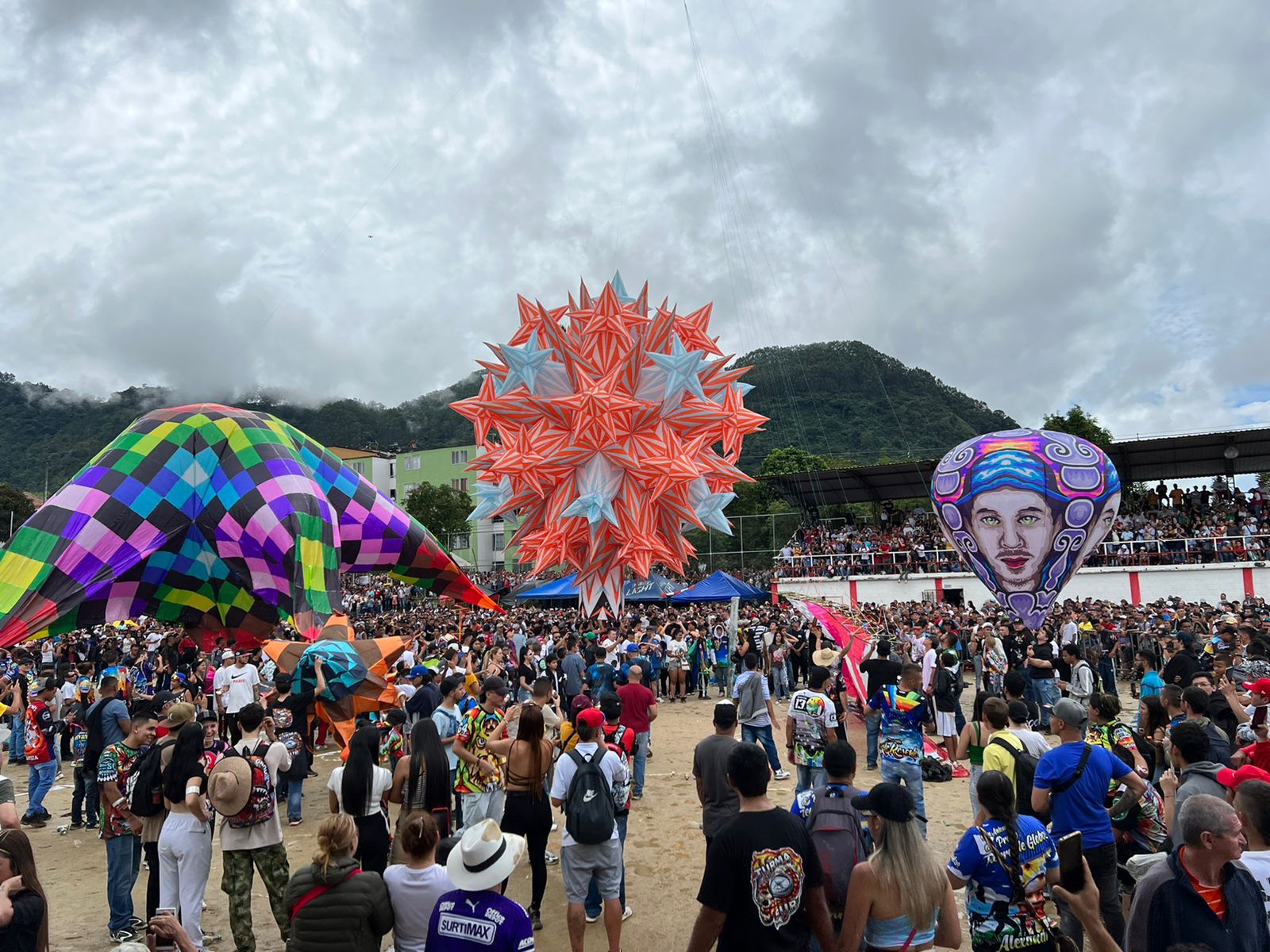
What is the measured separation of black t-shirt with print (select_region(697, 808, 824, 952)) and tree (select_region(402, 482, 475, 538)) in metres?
54.6

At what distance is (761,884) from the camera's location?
348cm

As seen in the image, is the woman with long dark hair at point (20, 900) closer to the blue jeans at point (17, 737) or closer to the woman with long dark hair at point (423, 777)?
the woman with long dark hair at point (423, 777)

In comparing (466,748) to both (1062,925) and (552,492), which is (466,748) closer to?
(1062,925)

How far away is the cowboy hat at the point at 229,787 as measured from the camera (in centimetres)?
514

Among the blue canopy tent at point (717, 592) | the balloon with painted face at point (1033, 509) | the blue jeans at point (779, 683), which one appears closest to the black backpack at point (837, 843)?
the blue jeans at point (779, 683)

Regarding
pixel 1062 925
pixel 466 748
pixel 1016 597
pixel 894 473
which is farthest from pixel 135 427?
pixel 894 473

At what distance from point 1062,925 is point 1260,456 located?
37.0 m

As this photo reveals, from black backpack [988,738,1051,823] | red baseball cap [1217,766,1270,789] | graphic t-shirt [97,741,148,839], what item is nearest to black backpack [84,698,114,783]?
graphic t-shirt [97,741,148,839]

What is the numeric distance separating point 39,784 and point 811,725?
8.41m

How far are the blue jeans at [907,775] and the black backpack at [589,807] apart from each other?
284cm

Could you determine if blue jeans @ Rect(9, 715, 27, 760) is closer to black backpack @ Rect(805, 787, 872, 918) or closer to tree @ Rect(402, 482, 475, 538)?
black backpack @ Rect(805, 787, 872, 918)

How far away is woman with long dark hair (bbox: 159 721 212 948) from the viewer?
5.32 meters

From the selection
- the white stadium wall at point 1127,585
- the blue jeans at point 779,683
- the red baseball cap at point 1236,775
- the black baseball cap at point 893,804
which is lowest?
the blue jeans at point 779,683

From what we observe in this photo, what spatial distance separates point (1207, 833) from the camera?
308 cm
